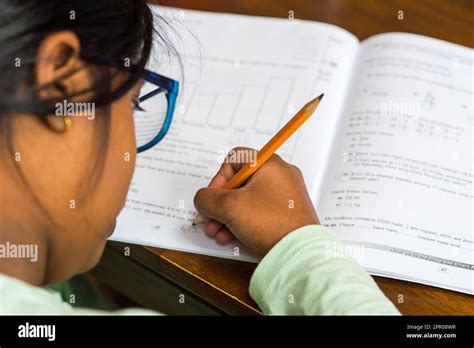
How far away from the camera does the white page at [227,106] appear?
2.31 ft

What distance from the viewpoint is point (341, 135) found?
77cm

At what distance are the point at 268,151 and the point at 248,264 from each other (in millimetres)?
119

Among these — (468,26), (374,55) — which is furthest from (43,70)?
(468,26)

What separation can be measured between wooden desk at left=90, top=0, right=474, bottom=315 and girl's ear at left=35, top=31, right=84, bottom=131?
263 mm

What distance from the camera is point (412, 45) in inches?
34.2

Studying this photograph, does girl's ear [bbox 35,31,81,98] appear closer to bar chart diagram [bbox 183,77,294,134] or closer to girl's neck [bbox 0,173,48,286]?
girl's neck [bbox 0,173,48,286]

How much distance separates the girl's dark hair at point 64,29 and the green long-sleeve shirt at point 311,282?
0.58ft

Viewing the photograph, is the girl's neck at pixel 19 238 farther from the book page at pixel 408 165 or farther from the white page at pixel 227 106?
the book page at pixel 408 165

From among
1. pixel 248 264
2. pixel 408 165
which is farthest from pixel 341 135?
pixel 248 264

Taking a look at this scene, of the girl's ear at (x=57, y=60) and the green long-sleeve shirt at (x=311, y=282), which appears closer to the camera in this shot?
the girl's ear at (x=57, y=60)

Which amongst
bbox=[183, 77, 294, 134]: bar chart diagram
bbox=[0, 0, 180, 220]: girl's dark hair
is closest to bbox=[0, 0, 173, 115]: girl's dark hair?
bbox=[0, 0, 180, 220]: girl's dark hair

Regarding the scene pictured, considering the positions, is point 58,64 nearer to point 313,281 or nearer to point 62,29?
point 62,29

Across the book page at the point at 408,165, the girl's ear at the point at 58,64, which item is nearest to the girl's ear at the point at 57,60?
the girl's ear at the point at 58,64
